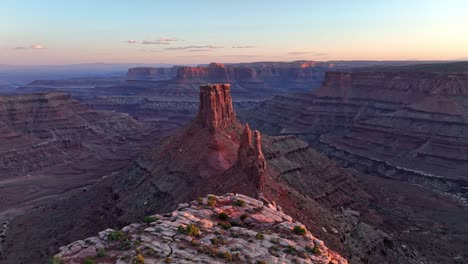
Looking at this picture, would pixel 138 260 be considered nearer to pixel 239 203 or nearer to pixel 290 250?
pixel 290 250

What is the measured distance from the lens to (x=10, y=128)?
165250mm

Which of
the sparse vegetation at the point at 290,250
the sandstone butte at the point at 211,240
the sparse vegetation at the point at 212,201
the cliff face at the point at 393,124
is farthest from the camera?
the cliff face at the point at 393,124

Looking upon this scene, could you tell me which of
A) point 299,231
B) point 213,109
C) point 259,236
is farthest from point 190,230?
point 213,109

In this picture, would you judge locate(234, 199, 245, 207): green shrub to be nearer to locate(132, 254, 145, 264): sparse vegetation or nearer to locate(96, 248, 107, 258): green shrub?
locate(132, 254, 145, 264): sparse vegetation

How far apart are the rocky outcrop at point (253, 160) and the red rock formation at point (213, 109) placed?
56.9 feet

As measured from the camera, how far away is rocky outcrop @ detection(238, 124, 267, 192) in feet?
175

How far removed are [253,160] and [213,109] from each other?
23874mm

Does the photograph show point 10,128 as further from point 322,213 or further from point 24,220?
point 322,213

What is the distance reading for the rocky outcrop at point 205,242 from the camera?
2532 cm

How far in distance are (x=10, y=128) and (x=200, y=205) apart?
156 metres

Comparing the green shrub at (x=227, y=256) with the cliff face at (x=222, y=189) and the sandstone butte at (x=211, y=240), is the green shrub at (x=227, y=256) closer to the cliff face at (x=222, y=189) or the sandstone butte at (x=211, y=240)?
the sandstone butte at (x=211, y=240)

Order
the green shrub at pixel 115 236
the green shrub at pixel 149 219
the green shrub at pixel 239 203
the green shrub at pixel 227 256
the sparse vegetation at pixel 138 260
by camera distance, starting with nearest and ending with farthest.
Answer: the sparse vegetation at pixel 138 260
the green shrub at pixel 227 256
the green shrub at pixel 115 236
the green shrub at pixel 149 219
the green shrub at pixel 239 203

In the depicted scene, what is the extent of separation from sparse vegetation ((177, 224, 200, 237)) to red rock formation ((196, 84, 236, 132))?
4660cm

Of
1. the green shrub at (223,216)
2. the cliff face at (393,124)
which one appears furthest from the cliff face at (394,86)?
the green shrub at (223,216)
